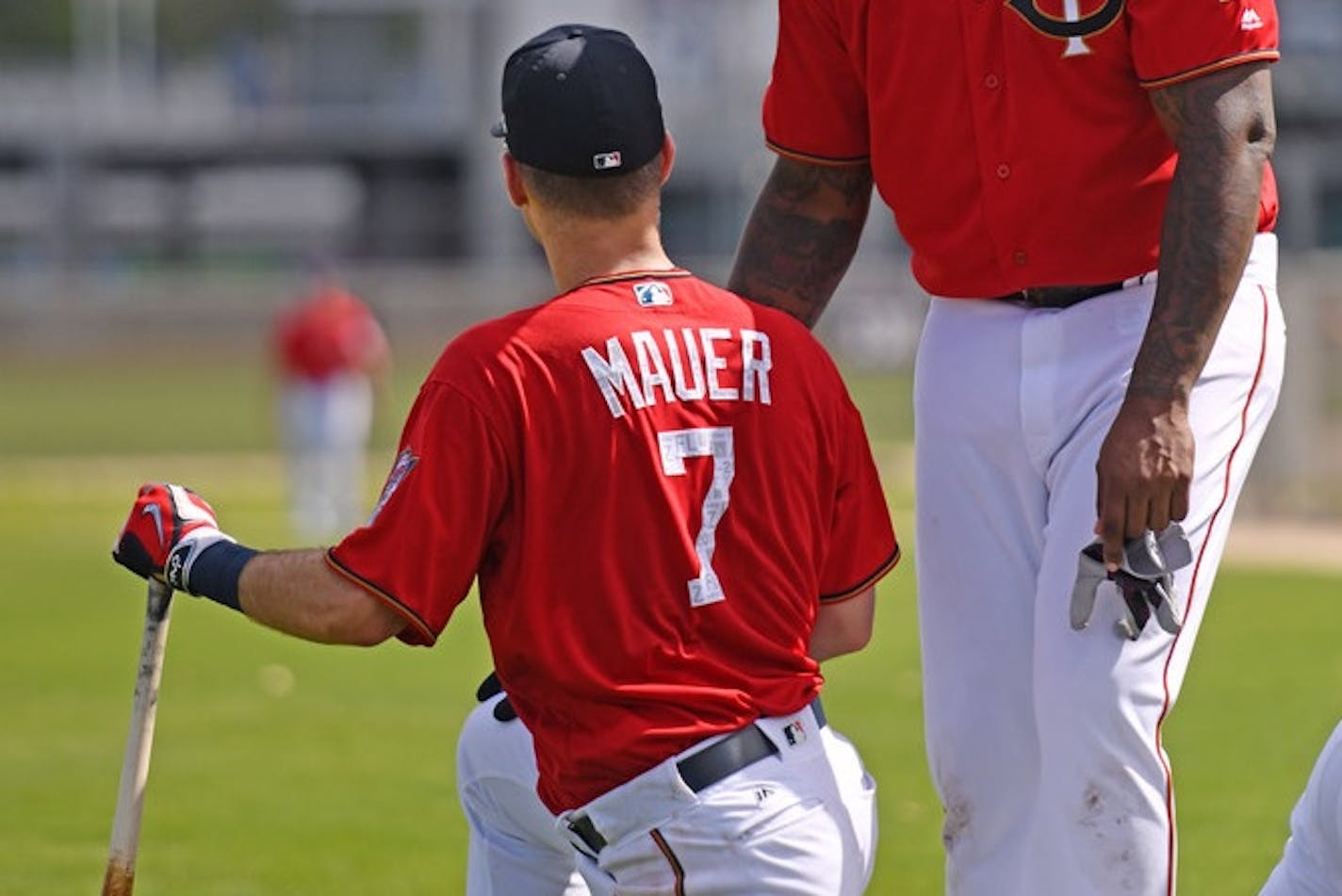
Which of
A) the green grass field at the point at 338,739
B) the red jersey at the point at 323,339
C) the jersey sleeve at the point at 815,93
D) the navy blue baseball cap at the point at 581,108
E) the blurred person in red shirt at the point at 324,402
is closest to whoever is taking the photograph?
the navy blue baseball cap at the point at 581,108

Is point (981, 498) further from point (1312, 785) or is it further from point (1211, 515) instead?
point (1312, 785)

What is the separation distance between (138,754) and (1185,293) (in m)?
1.96

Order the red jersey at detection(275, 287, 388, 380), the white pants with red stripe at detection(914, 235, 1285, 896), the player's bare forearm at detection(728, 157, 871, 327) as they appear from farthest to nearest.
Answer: the red jersey at detection(275, 287, 388, 380), the player's bare forearm at detection(728, 157, 871, 327), the white pants with red stripe at detection(914, 235, 1285, 896)

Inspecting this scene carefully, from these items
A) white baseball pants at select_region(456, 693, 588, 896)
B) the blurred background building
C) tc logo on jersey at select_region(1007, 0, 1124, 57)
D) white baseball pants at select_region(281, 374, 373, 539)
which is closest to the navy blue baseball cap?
tc logo on jersey at select_region(1007, 0, 1124, 57)

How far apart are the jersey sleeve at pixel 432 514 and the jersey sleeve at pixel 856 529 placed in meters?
0.63

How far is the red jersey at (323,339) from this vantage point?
68.8 feet

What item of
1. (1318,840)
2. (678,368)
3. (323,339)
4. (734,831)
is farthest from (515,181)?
(323,339)

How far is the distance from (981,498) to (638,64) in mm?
1019

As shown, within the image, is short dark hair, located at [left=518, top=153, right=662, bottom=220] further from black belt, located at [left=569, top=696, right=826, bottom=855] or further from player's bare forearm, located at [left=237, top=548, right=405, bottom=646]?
black belt, located at [left=569, top=696, right=826, bottom=855]

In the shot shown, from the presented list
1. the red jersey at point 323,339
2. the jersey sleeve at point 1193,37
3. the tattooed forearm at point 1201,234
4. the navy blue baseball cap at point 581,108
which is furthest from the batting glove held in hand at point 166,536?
the red jersey at point 323,339

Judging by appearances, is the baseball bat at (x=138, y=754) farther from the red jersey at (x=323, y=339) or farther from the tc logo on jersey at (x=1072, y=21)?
the red jersey at (x=323, y=339)

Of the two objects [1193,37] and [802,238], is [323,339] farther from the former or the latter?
[1193,37]

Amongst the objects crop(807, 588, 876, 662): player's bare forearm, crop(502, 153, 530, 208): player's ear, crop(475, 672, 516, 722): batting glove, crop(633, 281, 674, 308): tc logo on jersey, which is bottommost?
crop(475, 672, 516, 722): batting glove

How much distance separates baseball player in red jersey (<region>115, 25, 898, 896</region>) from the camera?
376 centimetres
